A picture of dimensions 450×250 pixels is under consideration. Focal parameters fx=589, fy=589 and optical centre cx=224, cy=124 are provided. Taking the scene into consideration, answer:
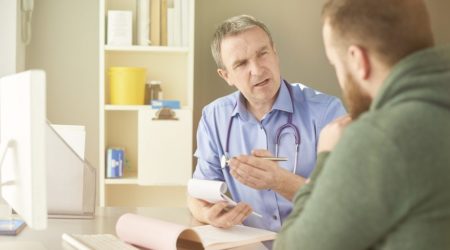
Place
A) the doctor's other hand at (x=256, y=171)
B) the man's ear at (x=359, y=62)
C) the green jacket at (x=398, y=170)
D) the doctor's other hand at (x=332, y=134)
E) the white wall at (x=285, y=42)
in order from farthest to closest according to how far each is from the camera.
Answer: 1. the white wall at (x=285, y=42)
2. the doctor's other hand at (x=256, y=171)
3. the doctor's other hand at (x=332, y=134)
4. the man's ear at (x=359, y=62)
5. the green jacket at (x=398, y=170)

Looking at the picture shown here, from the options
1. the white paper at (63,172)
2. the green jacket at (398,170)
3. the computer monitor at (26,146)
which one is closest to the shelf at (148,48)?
the white paper at (63,172)

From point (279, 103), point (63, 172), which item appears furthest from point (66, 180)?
point (279, 103)

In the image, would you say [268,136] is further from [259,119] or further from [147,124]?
[147,124]

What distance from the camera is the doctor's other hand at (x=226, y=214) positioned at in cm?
185

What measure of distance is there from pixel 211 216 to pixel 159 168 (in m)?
1.57

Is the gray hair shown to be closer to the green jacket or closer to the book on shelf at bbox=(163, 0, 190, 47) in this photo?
the book on shelf at bbox=(163, 0, 190, 47)

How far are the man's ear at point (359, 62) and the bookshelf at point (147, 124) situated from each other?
7.94 feet

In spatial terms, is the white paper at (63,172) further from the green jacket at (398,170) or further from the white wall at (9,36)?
the white wall at (9,36)

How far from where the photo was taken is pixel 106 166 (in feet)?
11.4

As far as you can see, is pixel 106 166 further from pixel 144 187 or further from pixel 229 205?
pixel 229 205

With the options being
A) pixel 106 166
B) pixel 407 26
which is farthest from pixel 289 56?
pixel 407 26

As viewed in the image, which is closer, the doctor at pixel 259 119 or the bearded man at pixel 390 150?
the bearded man at pixel 390 150

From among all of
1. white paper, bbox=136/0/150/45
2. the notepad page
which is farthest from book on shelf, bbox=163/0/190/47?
the notepad page

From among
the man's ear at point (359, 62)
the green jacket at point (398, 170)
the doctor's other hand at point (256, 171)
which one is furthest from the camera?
the doctor's other hand at point (256, 171)
